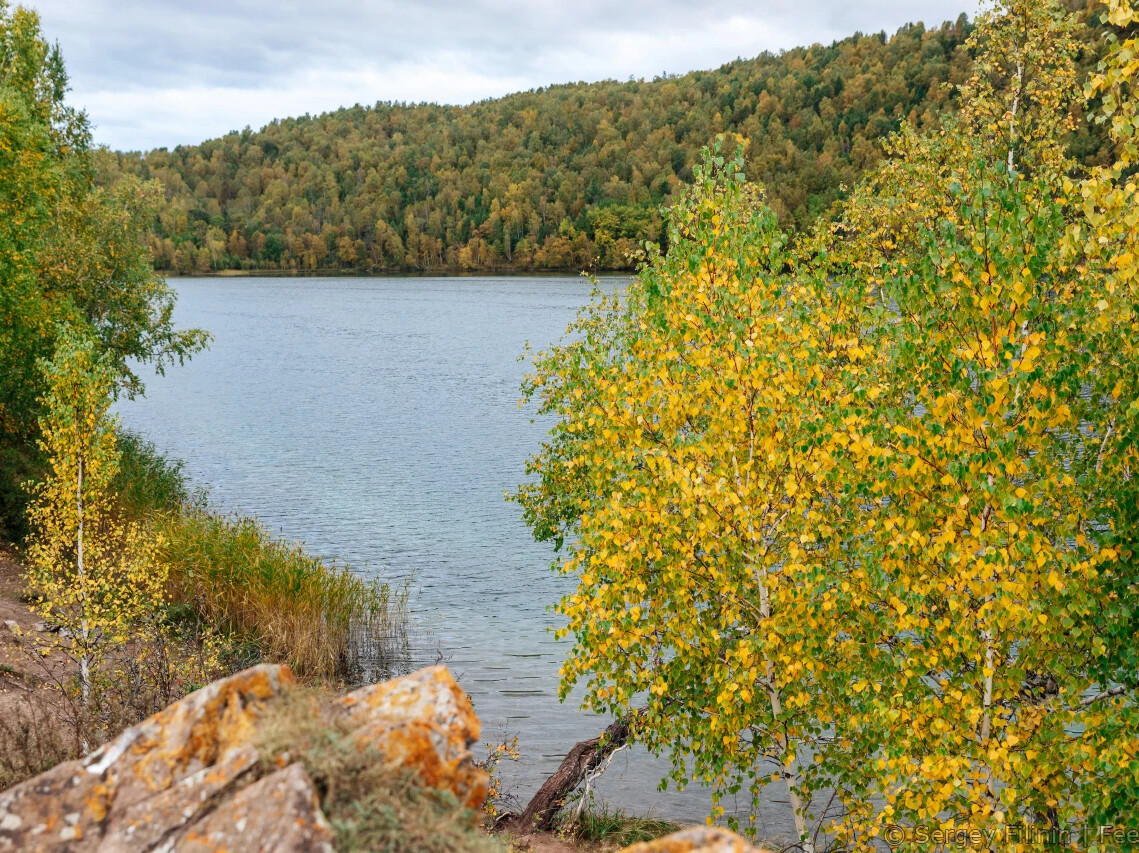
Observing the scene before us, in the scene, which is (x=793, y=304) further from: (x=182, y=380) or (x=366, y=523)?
(x=182, y=380)

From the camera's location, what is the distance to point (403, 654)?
2336 centimetres

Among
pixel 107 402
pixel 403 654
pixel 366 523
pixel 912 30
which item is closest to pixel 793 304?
pixel 107 402

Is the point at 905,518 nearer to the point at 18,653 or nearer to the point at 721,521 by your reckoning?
the point at 721,521

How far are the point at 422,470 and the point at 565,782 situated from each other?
2981 cm

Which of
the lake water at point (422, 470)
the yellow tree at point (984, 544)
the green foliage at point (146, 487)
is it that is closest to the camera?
the yellow tree at point (984, 544)

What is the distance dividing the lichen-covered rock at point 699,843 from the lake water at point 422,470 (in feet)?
43.3

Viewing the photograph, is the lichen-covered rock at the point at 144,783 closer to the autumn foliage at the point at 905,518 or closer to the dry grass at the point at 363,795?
the dry grass at the point at 363,795

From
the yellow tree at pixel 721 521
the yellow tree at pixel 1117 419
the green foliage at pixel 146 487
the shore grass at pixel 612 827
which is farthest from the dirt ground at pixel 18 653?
the yellow tree at pixel 1117 419

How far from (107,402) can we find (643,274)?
396 inches

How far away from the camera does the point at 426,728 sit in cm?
530

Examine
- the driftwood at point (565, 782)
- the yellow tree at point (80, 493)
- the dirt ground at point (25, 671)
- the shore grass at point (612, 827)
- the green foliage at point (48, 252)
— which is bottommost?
the shore grass at point (612, 827)

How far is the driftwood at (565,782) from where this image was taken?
14.5m

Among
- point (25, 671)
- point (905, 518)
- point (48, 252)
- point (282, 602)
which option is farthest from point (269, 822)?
point (48, 252)

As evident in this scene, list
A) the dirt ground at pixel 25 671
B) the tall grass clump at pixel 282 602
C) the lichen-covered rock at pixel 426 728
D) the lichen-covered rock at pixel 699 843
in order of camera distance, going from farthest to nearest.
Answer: the tall grass clump at pixel 282 602, the dirt ground at pixel 25 671, the lichen-covered rock at pixel 426 728, the lichen-covered rock at pixel 699 843
